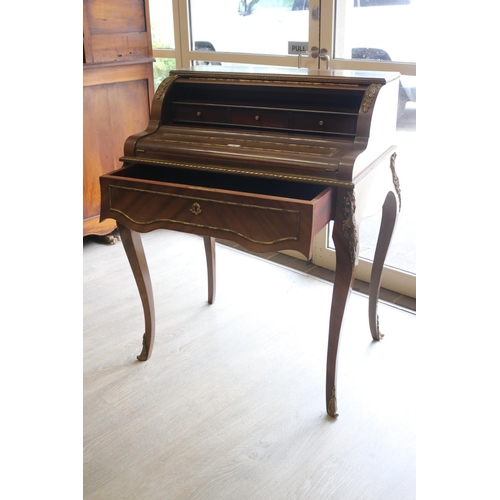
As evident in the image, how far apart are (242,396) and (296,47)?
5.62ft

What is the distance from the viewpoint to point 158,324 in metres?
2.43

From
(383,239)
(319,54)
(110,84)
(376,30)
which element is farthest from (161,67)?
(383,239)

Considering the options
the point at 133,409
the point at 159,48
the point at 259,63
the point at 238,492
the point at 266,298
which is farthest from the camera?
the point at 159,48

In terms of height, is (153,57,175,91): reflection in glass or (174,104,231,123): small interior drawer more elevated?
(153,57,175,91): reflection in glass

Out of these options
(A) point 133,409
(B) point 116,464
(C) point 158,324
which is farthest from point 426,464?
(C) point 158,324

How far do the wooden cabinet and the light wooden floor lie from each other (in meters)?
0.65

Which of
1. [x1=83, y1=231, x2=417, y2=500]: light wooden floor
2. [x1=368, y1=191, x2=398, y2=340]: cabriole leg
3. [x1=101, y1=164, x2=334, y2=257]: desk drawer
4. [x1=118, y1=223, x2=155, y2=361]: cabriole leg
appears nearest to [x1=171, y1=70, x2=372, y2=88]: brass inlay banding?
[x1=101, y1=164, x2=334, y2=257]: desk drawer

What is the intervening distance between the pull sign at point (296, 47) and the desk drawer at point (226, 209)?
3.28 feet

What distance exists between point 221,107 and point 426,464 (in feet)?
5.33

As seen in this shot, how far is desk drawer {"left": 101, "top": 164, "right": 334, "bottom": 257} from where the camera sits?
1.54 meters

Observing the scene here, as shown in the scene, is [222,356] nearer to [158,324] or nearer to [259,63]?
[158,324]

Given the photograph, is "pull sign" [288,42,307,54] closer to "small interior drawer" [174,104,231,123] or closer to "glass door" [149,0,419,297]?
"glass door" [149,0,419,297]

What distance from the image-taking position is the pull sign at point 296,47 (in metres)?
2.68

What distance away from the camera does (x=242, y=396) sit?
6.43ft
